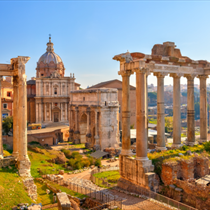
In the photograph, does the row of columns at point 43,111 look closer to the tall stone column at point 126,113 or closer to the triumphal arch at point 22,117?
the triumphal arch at point 22,117

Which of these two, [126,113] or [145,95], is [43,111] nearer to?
[126,113]

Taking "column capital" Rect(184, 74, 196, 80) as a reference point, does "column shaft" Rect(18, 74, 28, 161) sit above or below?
below

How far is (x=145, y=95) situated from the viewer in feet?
51.5

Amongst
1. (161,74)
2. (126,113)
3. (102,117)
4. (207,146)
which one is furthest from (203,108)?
(102,117)

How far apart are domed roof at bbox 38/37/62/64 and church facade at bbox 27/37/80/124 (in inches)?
57.0

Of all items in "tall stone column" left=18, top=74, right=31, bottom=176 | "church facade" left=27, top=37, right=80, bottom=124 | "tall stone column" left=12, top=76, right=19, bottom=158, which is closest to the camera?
"tall stone column" left=18, top=74, right=31, bottom=176

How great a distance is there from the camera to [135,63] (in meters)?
15.9

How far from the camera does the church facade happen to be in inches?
2133

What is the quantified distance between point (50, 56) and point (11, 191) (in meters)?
49.4

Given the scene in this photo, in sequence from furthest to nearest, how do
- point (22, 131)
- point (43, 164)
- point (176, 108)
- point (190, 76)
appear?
point (43, 164)
point (190, 76)
point (176, 108)
point (22, 131)

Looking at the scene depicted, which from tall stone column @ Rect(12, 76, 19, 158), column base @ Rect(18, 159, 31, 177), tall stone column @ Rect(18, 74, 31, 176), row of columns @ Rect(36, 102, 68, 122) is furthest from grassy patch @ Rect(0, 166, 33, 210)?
row of columns @ Rect(36, 102, 68, 122)

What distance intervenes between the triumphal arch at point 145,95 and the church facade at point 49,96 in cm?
3866

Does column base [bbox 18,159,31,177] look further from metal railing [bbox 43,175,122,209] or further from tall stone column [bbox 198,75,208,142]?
tall stone column [bbox 198,75,208,142]

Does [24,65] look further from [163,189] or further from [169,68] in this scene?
[163,189]
